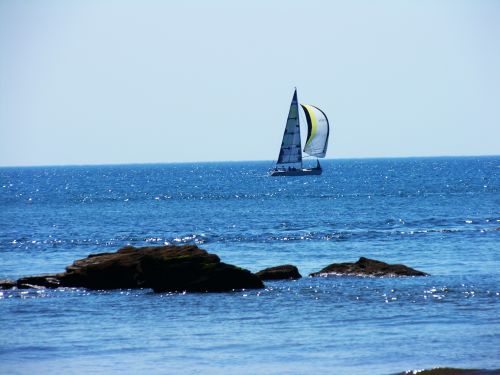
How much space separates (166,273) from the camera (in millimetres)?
36562

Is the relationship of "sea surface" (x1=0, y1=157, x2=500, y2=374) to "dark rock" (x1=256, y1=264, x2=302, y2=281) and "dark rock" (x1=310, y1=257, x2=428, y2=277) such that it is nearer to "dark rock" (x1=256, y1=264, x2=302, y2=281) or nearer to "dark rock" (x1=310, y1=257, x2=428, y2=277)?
"dark rock" (x1=256, y1=264, x2=302, y2=281)

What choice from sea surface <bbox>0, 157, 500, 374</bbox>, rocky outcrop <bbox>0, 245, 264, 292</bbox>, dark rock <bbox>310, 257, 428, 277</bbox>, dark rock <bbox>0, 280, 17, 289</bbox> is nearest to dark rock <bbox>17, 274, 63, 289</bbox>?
rocky outcrop <bbox>0, 245, 264, 292</bbox>

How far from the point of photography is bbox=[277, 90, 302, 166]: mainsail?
504 feet

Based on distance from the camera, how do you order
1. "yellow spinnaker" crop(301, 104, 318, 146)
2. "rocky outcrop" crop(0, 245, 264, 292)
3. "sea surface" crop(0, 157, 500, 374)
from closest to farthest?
"sea surface" crop(0, 157, 500, 374) → "rocky outcrop" crop(0, 245, 264, 292) → "yellow spinnaker" crop(301, 104, 318, 146)

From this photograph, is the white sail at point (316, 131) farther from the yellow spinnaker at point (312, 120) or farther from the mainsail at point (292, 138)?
the mainsail at point (292, 138)

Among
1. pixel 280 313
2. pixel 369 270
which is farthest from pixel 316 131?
pixel 280 313

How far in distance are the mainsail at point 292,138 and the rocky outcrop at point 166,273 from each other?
116381 mm

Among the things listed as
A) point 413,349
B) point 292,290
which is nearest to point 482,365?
point 413,349

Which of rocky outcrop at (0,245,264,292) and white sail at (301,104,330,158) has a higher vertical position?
white sail at (301,104,330,158)

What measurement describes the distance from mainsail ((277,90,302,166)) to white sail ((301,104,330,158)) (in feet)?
5.38

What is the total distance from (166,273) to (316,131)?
11932cm

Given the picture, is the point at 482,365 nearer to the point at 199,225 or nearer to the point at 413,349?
the point at 413,349

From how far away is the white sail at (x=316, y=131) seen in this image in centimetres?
15362

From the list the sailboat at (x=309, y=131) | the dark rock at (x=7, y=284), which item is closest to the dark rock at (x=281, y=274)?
the dark rock at (x=7, y=284)
